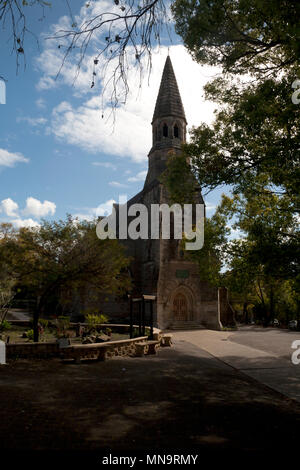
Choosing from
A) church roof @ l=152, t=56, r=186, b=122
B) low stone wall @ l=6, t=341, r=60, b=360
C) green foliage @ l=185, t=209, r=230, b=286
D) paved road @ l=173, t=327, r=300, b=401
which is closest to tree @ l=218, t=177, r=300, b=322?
green foliage @ l=185, t=209, r=230, b=286

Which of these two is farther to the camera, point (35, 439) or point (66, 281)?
point (66, 281)

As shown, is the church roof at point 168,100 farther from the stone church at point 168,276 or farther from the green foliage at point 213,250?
the green foliage at point 213,250

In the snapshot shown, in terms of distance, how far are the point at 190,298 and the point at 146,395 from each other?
19.8 metres

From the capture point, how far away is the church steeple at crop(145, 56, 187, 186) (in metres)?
29.4

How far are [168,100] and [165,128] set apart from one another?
2823 millimetres

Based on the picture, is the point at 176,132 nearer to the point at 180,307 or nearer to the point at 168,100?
the point at 168,100

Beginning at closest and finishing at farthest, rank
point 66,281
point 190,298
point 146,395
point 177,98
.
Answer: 1. point 146,395
2. point 66,281
3. point 190,298
4. point 177,98

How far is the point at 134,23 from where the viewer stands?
3361mm

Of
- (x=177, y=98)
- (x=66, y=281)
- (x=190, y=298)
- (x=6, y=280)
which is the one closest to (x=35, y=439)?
(x=66, y=281)

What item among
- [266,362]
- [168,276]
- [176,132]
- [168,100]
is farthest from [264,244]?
[168,100]

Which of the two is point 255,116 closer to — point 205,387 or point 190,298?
point 205,387

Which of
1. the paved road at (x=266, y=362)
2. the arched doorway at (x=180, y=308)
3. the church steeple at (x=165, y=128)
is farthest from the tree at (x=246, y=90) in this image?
the church steeple at (x=165, y=128)

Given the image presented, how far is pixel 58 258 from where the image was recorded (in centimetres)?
1385

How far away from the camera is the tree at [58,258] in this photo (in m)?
13.4
